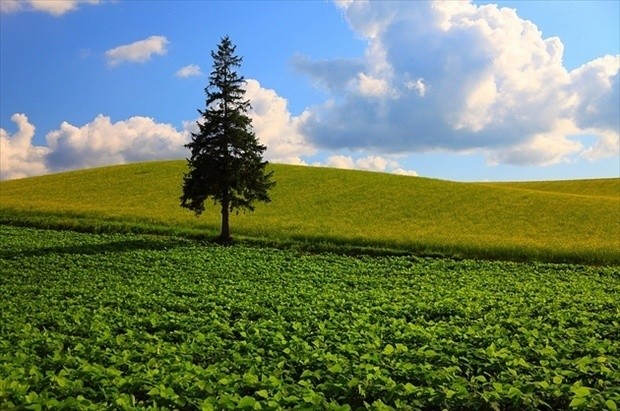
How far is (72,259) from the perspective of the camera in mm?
34281

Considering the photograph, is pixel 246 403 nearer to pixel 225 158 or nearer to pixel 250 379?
pixel 250 379

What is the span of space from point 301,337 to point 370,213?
4063 cm

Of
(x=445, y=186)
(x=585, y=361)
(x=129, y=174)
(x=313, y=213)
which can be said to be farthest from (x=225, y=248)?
(x=129, y=174)

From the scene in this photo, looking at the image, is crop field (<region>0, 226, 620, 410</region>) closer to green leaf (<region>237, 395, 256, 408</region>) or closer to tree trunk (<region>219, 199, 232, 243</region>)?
green leaf (<region>237, 395, 256, 408</region>)

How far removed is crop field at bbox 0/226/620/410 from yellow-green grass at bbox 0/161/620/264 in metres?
10.2

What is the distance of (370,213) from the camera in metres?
55.8

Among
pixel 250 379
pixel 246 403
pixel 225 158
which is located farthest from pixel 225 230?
pixel 246 403

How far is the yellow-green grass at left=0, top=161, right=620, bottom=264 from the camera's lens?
43.0 meters

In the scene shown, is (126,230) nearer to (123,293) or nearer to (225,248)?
(225,248)

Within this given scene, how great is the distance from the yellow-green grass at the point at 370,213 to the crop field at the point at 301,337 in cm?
1018

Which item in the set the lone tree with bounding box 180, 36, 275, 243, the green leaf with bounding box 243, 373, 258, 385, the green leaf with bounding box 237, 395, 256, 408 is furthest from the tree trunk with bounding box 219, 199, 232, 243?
the green leaf with bounding box 237, 395, 256, 408

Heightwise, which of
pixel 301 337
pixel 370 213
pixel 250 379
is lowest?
pixel 301 337

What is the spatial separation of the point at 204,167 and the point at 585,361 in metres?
37.5

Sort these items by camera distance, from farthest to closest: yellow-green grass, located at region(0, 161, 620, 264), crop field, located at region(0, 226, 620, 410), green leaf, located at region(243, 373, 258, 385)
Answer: yellow-green grass, located at region(0, 161, 620, 264) < green leaf, located at region(243, 373, 258, 385) < crop field, located at region(0, 226, 620, 410)
